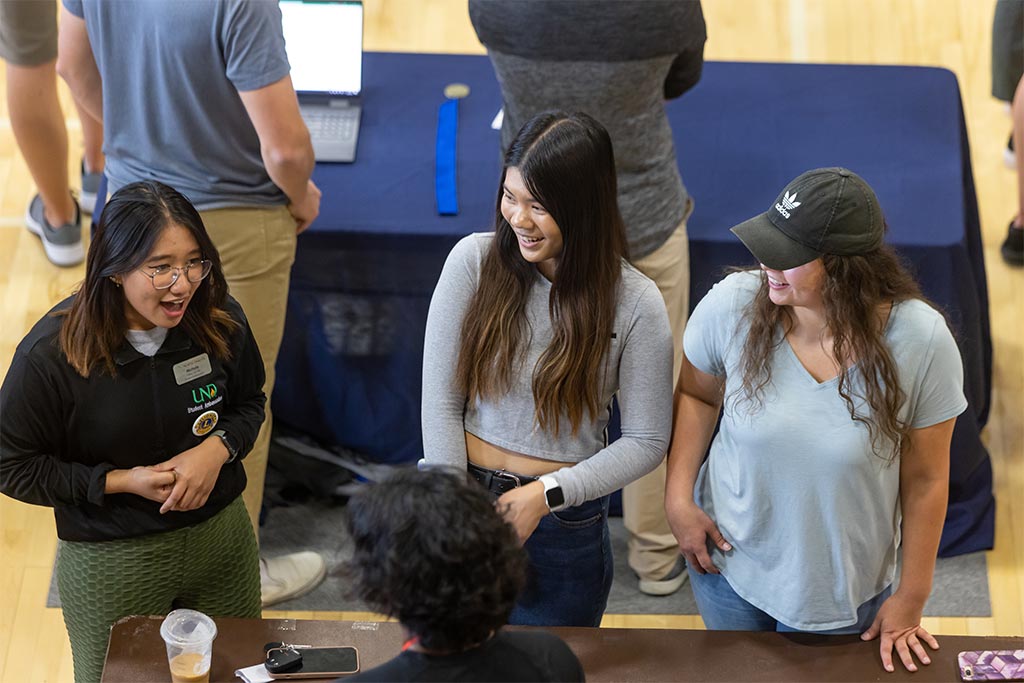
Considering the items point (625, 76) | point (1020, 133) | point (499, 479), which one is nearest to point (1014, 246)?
point (1020, 133)

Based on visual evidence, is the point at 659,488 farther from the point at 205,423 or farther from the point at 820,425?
the point at 205,423

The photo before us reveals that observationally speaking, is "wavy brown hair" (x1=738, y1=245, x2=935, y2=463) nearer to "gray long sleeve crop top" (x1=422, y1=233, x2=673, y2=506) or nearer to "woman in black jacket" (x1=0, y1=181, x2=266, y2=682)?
"gray long sleeve crop top" (x1=422, y1=233, x2=673, y2=506)

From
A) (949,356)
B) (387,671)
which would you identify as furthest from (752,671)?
(387,671)

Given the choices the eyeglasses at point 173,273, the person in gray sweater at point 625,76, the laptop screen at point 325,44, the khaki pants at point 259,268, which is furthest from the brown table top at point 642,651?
the laptop screen at point 325,44

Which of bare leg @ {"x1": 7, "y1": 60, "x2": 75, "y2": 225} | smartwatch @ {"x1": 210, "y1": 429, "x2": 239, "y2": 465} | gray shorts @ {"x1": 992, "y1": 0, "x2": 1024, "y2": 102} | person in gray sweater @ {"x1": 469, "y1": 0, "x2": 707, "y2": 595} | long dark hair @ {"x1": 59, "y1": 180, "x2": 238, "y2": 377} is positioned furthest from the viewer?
gray shorts @ {"x1": 992, "y1": 0, "x2": 1024, "y2": 102}

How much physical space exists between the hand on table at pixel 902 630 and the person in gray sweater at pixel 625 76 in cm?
98

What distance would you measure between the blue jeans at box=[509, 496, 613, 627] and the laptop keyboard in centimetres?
144

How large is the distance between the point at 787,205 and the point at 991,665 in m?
0.79

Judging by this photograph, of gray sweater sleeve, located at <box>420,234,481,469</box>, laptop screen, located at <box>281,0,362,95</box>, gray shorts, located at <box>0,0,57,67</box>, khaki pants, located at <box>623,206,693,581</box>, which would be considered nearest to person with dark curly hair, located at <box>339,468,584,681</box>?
gray sweater sleeve, located at <box>420,234,481,469</box>

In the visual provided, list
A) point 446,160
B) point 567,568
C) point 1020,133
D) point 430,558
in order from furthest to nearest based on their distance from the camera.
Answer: point 1020,133 < point 446,160 < point 567,568 < point 430,558

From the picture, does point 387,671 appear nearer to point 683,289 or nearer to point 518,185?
point 518,185

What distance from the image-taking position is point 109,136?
2750 millimetres

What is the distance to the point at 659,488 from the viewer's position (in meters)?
3.11

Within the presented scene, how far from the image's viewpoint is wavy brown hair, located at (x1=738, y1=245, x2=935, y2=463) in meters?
1.94
